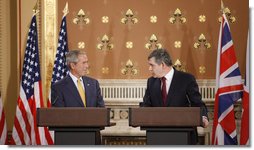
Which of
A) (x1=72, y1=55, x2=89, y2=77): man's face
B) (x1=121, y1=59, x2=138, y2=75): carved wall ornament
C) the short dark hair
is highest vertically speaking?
the short dark hair

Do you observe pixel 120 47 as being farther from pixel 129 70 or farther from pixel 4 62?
pixel 4 62

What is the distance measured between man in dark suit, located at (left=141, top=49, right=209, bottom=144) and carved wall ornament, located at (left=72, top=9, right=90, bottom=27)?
194cm

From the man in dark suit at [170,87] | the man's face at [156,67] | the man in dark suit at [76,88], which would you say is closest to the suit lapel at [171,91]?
the man in dark suit at [170,87]

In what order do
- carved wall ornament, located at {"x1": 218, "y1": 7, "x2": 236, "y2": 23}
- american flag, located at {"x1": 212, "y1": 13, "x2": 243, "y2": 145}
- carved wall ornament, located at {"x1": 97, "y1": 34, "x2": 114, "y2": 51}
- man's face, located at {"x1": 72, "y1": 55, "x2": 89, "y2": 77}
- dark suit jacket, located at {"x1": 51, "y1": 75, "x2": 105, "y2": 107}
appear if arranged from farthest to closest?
carved wall ornament, located at {"x1": 97, "y1": 34, "x2": 114, "y2": 51}, carved wall ornament, located at {"x1": 218, "y1": 7, "x2": 236, "y2": 23}, american flag, located at {"x1": 212, "y1": 13, "x2": 243, "y2": 145}, man's face, located at {"x1": 72, "y1": 55, "x2": 89, "y2": 77}, dark suit jacket, located at {"x1": 51, "y1": 75, "x2": 105, "y2": 107}

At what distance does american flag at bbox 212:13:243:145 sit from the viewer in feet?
16.8

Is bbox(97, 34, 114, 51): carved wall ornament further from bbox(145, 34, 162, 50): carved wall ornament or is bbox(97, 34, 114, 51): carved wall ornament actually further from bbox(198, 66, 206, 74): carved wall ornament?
bbox(198, 66, 206, 74): carved wall ornament

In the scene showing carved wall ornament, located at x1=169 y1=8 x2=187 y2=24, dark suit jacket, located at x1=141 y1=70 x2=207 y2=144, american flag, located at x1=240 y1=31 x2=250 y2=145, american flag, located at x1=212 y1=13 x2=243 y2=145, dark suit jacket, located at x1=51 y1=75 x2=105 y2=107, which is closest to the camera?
dark suit jacket, located at x1=141 y1=70 x2=207 y2=144

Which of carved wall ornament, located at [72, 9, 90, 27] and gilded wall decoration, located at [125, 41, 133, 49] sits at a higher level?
carved wall ornament, located at [72, 9, 90, 27]

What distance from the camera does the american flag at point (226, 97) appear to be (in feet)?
16.8

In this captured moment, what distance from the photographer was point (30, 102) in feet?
18.5

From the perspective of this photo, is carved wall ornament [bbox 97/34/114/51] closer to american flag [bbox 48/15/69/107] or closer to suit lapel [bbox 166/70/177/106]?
american flag [bbox 48/15/69/107]

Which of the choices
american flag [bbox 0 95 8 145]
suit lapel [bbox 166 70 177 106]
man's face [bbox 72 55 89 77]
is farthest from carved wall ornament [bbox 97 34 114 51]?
suit lapel [bbox 166 70 177 106]

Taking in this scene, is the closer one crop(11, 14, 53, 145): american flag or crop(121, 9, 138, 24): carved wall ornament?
crop(11, 14, 53, 145): american flag

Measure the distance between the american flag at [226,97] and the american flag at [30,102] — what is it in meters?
1.72
